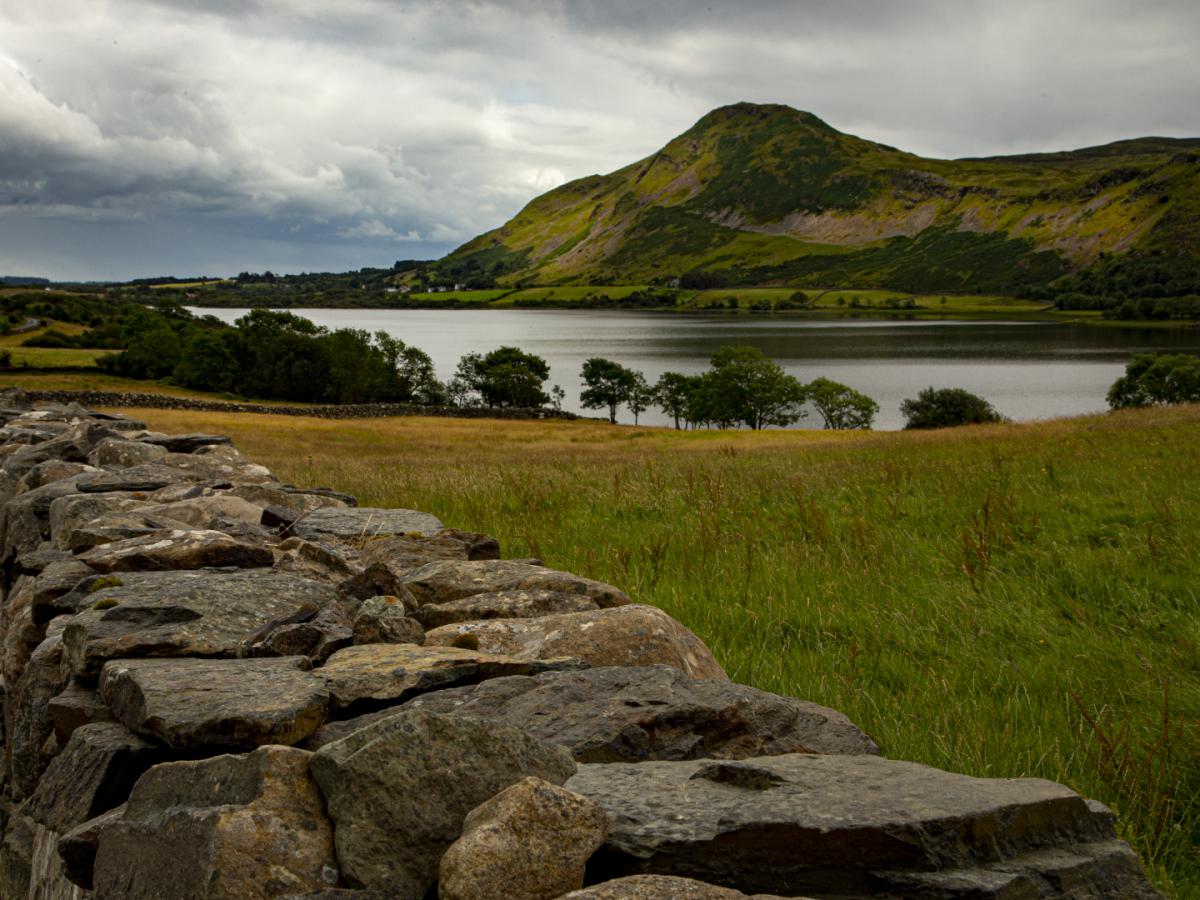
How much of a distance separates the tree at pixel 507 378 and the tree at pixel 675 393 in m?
17.1

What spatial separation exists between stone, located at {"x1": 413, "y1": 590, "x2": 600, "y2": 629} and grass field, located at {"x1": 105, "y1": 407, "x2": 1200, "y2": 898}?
1059mm

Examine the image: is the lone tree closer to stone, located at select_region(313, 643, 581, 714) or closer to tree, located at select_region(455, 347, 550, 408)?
tree, located at select_region(455, 347, 550, 408)

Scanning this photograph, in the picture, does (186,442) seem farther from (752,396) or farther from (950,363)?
(950,363)

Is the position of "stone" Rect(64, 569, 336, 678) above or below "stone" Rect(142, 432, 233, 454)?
above

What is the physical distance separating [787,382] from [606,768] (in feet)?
365

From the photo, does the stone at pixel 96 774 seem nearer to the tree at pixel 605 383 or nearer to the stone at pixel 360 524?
the stone at pixel 360 524

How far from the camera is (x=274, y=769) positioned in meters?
2.73

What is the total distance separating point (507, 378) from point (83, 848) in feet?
394

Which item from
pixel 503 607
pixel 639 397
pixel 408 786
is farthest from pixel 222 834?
pixel 639 397

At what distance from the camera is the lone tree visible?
124 metres

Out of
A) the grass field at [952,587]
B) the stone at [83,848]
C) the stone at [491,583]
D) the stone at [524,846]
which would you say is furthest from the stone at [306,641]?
the grass field at [952,587]

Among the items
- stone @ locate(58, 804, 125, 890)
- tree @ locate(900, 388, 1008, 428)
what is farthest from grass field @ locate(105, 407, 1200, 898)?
tree @ locate(900, 388, 1008, 428)

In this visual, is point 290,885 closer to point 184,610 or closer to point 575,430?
point 184,610

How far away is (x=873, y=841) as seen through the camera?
2.40 meters
